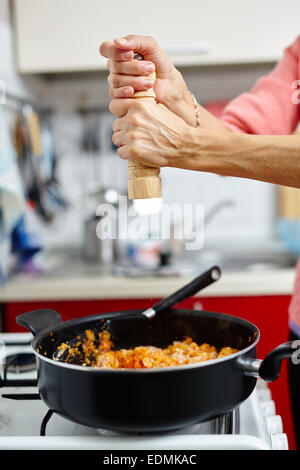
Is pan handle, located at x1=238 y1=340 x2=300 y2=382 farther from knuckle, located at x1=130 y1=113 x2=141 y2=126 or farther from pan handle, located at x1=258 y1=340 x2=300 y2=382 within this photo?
knuckle, located at x1=130 y1=113 x2=141 y2=126

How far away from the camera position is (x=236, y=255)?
71.3 inches

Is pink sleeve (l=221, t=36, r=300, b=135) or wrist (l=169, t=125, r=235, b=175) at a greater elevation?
pink sleeve (l=221, t=36, r=300, b=135)

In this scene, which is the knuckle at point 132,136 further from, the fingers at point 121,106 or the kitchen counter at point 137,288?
the kitchen counter at point 137,288

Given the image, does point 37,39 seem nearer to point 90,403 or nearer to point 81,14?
point 81,14

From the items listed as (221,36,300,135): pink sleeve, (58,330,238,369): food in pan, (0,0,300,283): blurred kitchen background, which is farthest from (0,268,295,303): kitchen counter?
(58,330,238,369): food in pan

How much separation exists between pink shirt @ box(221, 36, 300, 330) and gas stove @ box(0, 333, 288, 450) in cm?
32

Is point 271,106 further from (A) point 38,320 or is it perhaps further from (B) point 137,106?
(A) point 38,320

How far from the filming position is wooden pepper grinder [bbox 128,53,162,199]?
0.52 metres

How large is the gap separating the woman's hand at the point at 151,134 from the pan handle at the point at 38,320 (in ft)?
0.80

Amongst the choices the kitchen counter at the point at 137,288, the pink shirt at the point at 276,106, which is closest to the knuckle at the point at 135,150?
the pink shirt at the point at 276,106

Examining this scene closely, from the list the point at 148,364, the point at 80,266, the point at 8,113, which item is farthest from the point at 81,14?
the point at 148,364

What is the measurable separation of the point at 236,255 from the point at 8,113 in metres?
0.91

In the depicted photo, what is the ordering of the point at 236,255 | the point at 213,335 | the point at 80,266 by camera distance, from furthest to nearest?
the point at 236,255, the point at 80,266, the point at 213,335

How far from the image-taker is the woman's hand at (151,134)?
52 centimetres
